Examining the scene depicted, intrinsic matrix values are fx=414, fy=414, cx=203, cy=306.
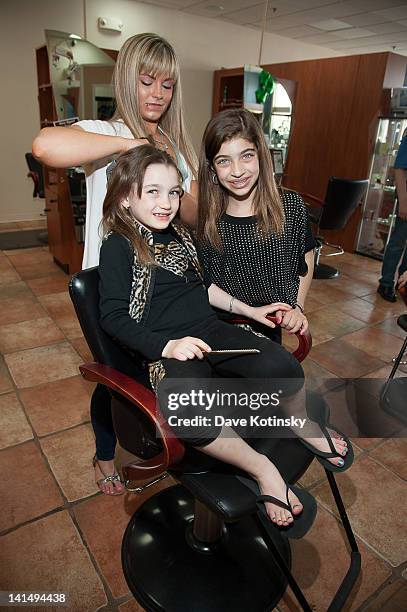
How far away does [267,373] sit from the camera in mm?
1122

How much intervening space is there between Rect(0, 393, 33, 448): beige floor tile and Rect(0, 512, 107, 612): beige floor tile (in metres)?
0.49

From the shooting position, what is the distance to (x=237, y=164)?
132cm

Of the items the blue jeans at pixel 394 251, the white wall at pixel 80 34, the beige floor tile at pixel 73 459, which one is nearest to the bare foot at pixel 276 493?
the beige floor tile at pixel 73 459

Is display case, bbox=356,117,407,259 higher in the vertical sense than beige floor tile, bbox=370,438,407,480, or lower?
higher

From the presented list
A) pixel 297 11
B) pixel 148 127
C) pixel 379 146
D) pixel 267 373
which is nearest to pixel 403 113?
pixel 379 146

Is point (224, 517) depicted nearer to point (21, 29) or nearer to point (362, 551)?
point (362, 551)

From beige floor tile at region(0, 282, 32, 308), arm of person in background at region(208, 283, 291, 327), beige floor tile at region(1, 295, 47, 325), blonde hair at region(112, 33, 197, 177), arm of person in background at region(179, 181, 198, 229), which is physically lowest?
beige floor tile at region(1, 295, 47, 325)

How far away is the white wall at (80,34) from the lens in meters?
4.92

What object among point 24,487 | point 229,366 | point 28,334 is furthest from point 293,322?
point 28,334

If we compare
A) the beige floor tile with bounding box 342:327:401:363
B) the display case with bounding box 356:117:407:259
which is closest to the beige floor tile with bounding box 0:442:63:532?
the beige floor tile with bounding box 342:327:401:363

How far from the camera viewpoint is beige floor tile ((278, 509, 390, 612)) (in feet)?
4.14

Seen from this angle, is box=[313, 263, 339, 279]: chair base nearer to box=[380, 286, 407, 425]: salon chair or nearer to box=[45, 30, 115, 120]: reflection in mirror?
box=[380, 286, 407, 425]: salon chair

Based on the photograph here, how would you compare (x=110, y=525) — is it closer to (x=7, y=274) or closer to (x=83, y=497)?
(x=83, y=497)

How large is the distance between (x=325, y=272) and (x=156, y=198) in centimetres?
331
